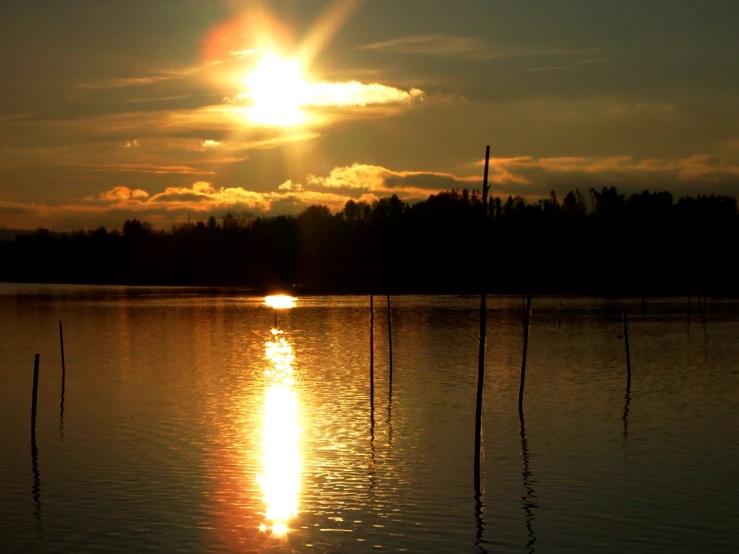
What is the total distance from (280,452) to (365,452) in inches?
110

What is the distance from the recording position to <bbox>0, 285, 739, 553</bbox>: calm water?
74.5 feet

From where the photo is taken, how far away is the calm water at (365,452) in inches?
894

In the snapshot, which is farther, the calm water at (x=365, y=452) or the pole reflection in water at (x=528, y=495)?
the calm water at (x=365, y=452)

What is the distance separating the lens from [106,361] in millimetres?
61531

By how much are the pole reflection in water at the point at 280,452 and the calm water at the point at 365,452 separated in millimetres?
101

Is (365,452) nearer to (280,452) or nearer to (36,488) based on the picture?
(280,452)

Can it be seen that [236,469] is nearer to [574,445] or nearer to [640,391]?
[574,445]

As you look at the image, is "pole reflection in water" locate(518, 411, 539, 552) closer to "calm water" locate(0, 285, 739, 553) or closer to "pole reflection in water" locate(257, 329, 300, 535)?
"calm water" locate(0, 285, 739, 553)

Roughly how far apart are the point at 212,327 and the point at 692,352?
44435 mm

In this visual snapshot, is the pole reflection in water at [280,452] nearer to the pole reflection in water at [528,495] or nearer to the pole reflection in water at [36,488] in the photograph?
the pole reflection in water at [36,488]

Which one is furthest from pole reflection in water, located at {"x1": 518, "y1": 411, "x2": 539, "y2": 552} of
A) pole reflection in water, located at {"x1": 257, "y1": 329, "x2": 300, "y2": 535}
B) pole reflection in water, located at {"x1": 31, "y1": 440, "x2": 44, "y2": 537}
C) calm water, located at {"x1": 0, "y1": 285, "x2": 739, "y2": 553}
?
pole reflection in water, located at {"x1": 31, "y1": 440, "x2": 44, "y2": 537}

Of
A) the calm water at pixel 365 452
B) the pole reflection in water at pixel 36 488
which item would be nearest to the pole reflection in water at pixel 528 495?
the calm water at pixel 365 452

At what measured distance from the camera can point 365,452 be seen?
31844 millimetres

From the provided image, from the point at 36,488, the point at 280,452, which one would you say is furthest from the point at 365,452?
the point at 36,488
